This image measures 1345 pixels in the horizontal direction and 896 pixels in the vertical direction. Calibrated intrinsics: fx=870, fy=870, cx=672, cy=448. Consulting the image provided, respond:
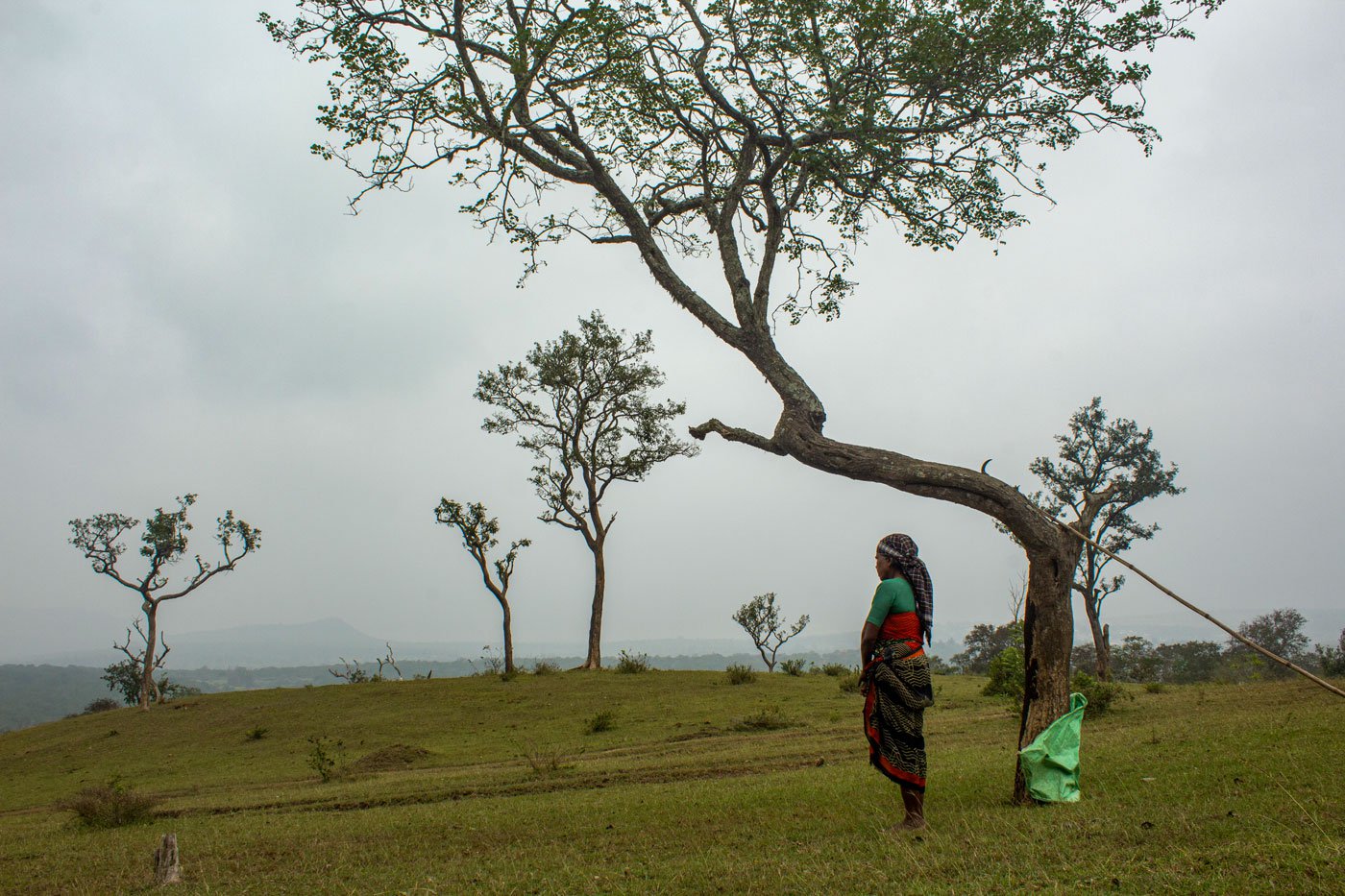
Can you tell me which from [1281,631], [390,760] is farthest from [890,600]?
[1281,631]

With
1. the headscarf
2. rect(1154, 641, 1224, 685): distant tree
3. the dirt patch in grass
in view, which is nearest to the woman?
the headscarf

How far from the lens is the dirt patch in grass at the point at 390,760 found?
17.6m

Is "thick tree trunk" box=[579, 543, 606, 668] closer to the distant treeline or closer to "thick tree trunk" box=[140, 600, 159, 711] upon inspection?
the distant treeline

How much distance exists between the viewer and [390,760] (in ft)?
59.5

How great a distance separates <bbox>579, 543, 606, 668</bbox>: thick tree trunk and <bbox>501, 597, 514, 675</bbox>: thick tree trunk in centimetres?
276

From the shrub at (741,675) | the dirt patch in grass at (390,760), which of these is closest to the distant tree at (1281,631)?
the shrub at (741,675)

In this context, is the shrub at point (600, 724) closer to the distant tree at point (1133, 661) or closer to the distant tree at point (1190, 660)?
the distant tree at point (1133, 661)

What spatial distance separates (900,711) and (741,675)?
22.3 meters

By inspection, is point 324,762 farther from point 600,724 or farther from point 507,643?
point 507,643

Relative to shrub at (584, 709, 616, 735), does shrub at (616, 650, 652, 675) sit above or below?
above

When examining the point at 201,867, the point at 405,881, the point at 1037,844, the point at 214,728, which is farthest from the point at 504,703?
the point at 1037,844

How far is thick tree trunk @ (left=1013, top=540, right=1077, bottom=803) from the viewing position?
741 centimetres

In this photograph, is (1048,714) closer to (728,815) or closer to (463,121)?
(728,815)

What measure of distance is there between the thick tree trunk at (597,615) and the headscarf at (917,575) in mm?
27558
